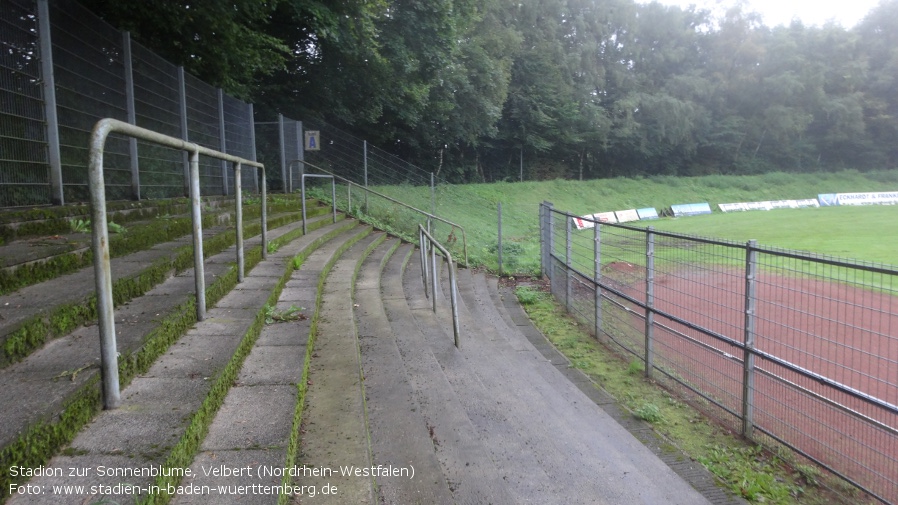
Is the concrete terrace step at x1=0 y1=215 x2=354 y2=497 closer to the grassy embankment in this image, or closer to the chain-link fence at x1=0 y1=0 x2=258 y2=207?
the chain-link fence at x1=0 y1=0 x2=258 y2=207

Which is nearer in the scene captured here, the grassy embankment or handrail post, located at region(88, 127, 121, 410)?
handrail post, located at region(88, 127, 121, 410)

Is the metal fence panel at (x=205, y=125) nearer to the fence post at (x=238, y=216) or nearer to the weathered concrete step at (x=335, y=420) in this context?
the fence post at (x=238, y=216)

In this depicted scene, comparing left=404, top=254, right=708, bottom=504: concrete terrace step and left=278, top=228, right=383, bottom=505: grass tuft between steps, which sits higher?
left=278, top=228, right=383, bottom=505: grass tuft between steps

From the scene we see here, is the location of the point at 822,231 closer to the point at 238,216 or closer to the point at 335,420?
the point at 238,216

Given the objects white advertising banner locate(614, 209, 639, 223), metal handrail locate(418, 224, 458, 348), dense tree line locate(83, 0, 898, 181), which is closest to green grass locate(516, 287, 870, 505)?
metal handrail locate(418, 224, 458, 348)

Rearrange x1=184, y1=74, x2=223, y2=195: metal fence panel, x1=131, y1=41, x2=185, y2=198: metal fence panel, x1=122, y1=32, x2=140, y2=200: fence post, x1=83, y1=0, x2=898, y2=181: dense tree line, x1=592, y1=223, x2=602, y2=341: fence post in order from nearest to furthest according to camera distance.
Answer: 1. x1=122, y1=32, x2=140, y2=200: fence post
2. x1=131, y1=41, x2=185, y2=198: metal fence panel
3. x1=592, y1=223, x2=602, y2=341: fence post
4. x1=184, y1=74, x2=223, y2=195: metal fence panel
5. x1=83, y1=0, x2=898, y2=181: dense tree line

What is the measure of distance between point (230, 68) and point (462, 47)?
14.2 metres

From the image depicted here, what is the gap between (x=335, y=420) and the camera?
2873 millimetres

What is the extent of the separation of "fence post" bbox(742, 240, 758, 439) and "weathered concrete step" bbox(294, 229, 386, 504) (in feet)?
9.41

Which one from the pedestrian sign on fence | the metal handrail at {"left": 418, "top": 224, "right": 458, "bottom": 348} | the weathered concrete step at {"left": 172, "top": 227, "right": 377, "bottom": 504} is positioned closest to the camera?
the weathered concrete step at {"left": 172, "top": 227, "right": 377, "bottom": 504}

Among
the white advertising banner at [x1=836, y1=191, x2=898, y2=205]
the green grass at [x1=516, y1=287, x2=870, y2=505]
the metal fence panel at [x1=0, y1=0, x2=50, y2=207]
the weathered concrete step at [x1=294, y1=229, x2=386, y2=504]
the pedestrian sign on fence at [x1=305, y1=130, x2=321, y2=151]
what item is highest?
the pedestrian sign on fence at [x1=305, y1=130, x2=321, y2=151]

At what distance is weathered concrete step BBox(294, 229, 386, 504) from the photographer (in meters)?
2.33

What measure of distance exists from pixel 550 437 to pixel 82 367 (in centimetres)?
270

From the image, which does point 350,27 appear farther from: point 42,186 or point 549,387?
point 549,387
